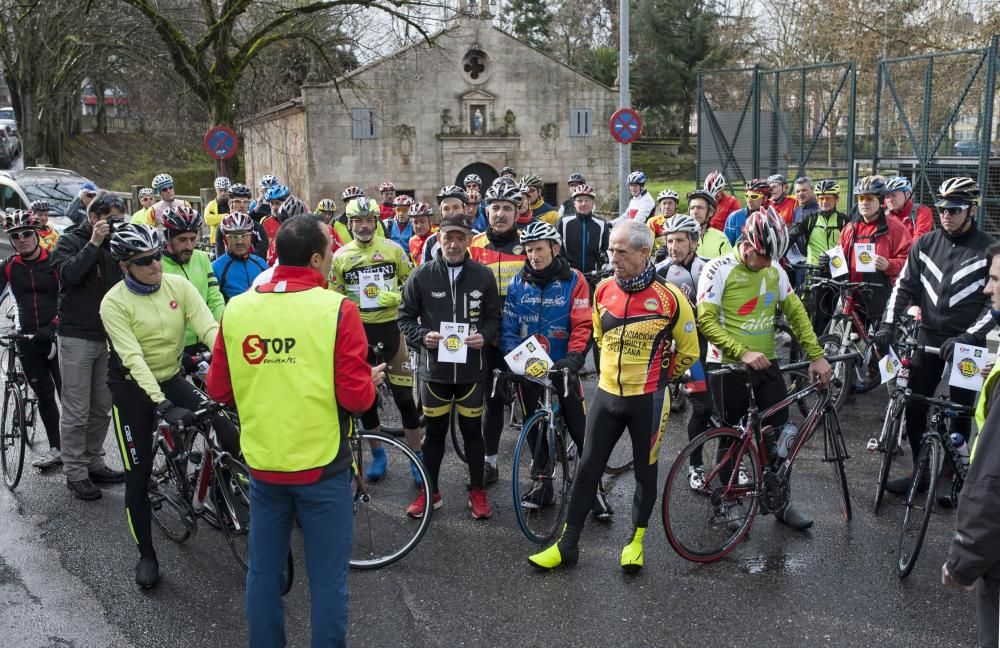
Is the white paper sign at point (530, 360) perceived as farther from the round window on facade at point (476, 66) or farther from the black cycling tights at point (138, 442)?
the round window on facade at point (476, 66)

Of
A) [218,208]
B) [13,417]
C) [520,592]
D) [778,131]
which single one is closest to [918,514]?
[520,592]

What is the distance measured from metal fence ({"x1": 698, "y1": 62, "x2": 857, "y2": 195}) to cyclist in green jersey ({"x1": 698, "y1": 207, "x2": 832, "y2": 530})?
450 inches

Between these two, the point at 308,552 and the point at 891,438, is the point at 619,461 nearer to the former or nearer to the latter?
the point at 891,438

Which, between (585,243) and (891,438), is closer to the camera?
(891,438)

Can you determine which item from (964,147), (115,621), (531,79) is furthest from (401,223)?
(531,79)

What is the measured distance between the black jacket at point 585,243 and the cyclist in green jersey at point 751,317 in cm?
420

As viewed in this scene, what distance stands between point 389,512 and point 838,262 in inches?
201

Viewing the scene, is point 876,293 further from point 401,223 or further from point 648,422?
point 401,223

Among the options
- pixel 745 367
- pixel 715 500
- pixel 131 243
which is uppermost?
pixel 131 243

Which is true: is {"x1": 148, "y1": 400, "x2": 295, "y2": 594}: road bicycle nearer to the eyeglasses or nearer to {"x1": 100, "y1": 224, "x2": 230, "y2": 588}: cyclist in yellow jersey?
{"x1": 100, "y1": 224, "x2": 230, "y2": 588}: cyclist in yellow jersey

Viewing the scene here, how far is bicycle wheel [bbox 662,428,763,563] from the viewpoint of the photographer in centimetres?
528

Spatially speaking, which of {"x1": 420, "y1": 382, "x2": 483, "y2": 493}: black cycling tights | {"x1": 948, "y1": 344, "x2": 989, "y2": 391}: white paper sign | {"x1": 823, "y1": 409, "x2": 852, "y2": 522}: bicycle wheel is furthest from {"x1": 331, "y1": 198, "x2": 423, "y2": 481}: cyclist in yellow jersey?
{"x1": 948, "y1": 344, "x2": 989, "y2": 391}: white paper sign

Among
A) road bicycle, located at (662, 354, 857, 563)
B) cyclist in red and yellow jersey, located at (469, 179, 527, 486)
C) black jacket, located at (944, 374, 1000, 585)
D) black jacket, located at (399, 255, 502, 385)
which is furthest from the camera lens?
cyclist in red and yellow jersey, located at (469, 179, 527, 486)

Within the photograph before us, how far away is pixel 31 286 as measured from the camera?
6.88 m
